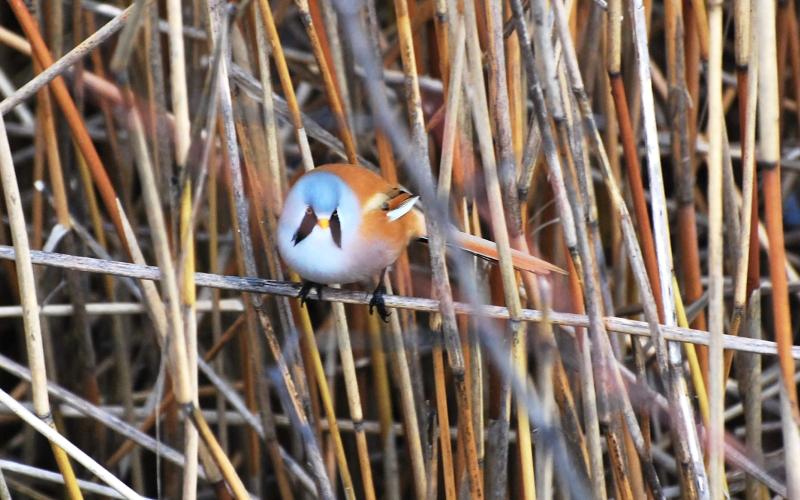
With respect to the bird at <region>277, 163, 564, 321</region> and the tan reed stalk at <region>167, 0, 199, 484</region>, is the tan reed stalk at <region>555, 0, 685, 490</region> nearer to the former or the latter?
the bird at <region>277, 163, 564, 321</region>

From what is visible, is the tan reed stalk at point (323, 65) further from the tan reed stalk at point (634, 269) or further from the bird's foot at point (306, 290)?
the tan reed stalk at point (634, 269)

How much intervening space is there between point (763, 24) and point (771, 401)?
5.47 feet

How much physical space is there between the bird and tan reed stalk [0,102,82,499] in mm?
507

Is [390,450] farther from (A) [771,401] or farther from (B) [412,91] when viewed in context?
(A) [771,401]

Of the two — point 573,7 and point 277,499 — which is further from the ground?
point 573,7

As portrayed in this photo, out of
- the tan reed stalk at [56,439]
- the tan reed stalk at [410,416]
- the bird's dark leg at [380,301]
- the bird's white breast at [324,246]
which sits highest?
the bird's white breast at [324,246]

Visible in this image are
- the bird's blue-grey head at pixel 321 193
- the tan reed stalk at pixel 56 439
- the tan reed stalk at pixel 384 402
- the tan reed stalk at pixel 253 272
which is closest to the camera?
the tan reed stalk at pixel 56 439

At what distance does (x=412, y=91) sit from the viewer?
1.74m

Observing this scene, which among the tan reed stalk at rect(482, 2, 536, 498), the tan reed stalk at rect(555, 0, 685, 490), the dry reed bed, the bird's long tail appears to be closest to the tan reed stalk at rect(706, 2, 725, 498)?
the dry reed bed

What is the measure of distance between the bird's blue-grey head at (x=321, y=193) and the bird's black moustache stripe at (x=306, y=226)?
19mm

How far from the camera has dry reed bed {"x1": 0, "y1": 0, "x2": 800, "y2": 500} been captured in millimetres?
1454

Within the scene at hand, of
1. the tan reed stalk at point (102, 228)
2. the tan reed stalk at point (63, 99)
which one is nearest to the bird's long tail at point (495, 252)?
the tan reed stalk at point (63, 99)

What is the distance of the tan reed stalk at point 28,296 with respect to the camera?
5.12ft

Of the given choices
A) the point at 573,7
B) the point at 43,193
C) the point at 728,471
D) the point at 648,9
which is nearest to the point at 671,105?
the point at 648,9
